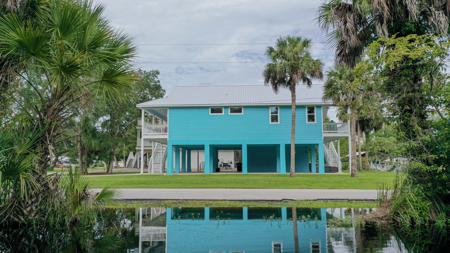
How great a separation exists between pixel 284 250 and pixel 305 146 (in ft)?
86.6

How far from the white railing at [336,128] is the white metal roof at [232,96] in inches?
89.6

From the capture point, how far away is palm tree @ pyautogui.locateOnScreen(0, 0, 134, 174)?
718cm

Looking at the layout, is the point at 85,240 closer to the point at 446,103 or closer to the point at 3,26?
the point at 3,26

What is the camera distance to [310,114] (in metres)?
29.4

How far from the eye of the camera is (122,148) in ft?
136

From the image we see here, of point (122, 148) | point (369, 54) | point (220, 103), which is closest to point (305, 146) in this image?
point (220, 103)

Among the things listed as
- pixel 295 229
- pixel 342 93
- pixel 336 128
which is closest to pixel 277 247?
pixel 295 229

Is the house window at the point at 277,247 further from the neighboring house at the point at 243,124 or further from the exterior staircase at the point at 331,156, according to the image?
the exterior staircase at the point at 331,156

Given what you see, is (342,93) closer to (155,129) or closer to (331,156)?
(331,156)

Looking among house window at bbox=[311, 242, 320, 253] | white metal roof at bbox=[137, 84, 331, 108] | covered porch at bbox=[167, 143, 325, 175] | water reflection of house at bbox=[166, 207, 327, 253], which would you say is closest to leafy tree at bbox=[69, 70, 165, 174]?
white metal roof at bbox=[137, 84, 331, 108]

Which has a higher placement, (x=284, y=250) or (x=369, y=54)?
(x=369, y=54)

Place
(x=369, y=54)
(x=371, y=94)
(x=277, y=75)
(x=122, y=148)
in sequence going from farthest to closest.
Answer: (x=122, y=148), (x=277, y=75), (x=371, y=94), (x=369, y=54)

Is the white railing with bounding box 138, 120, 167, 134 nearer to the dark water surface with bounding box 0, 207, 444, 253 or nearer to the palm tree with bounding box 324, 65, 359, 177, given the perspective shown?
the palm tree with bounding box 324, 65, 359, 177

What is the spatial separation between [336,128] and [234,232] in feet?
78.1
